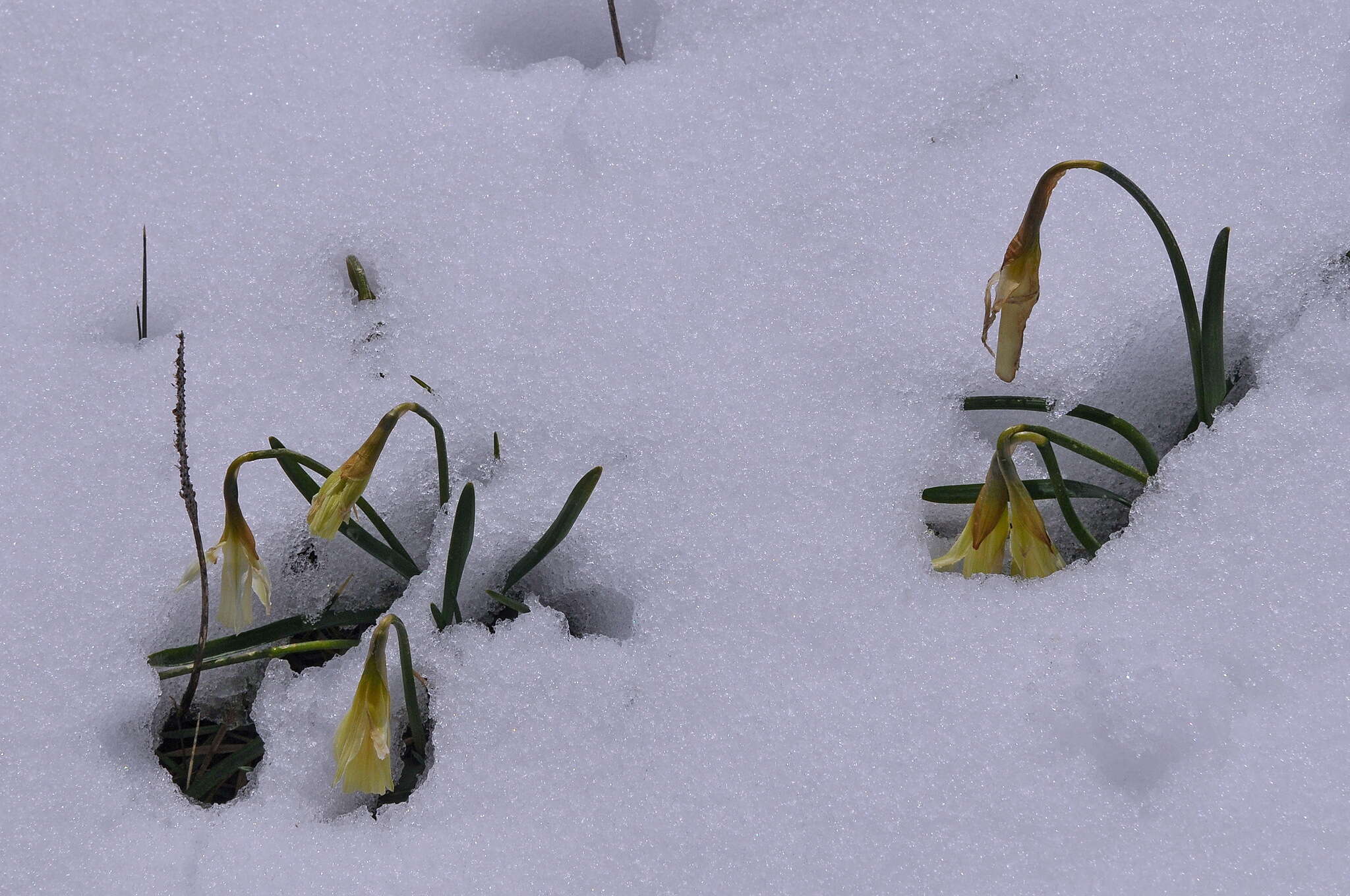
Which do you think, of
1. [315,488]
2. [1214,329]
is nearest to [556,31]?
[315,488]

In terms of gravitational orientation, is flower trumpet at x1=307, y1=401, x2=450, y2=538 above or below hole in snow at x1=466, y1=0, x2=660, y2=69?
below

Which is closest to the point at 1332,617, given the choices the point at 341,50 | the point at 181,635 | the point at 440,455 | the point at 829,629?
the point at 829,629

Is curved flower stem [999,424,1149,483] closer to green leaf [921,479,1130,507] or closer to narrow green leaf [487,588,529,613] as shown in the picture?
green leaf [921,479,1130,507]

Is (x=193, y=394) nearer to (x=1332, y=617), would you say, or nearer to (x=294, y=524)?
(x=294, y=524)

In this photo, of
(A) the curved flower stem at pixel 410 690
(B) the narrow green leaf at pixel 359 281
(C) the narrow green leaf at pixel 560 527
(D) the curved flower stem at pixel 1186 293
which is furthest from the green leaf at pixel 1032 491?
(B) the narrow green leaf at pixel 359 281

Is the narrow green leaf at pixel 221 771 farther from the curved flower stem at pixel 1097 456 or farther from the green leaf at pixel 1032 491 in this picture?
the curved flower stem at pixel 1097 456

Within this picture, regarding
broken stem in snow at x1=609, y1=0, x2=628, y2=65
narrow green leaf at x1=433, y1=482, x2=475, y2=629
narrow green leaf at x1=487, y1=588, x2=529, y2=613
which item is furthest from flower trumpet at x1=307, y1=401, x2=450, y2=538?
broken stem in snow at x1=609, y1=0, x2=628, y2=65

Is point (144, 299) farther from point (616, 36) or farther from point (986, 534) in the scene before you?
point (986, 534)
